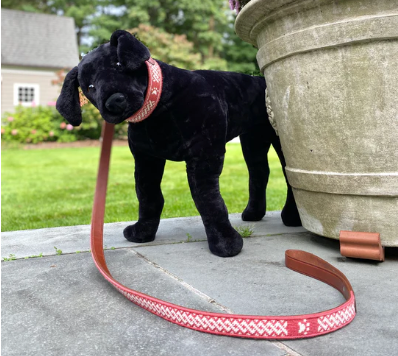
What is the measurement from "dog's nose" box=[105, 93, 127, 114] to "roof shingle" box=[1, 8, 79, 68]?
54.6ft

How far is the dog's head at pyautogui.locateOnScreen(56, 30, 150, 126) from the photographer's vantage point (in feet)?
4.90

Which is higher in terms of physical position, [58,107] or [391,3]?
[391,3]

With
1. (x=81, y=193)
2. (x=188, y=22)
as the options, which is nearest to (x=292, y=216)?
(x=81, y=193)

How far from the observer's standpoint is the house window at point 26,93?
1678 cm

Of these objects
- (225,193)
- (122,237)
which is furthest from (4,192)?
(122,237)

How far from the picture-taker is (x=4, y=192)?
15.6 ft

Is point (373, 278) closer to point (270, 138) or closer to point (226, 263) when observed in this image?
point (226, 263)

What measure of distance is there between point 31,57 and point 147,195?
663 inches

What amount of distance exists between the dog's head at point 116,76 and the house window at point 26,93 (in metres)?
16.5

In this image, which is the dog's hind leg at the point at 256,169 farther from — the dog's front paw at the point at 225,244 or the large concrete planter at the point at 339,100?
the dog's front paw at the point at 225,244

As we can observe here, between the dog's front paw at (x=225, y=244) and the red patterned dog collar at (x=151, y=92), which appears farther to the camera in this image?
the dog's front paw at (x=225, y=244)

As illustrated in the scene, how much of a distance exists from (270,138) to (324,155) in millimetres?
641

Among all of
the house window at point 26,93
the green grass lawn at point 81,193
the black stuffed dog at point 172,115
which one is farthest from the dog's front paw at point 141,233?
the house window at point 26,93

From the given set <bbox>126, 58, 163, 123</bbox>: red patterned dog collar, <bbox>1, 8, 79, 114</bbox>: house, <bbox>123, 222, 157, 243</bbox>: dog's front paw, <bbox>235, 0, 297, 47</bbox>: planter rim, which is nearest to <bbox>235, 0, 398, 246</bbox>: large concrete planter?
<bbox>235, 0, 297, 47</bbox>: planter rim
